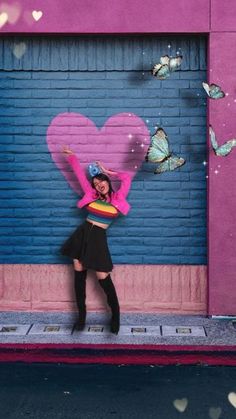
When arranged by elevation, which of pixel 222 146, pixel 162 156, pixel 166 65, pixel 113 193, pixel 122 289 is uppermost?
pixel 166 65

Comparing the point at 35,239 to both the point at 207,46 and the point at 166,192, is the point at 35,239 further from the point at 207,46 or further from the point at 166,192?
the point at 207,46

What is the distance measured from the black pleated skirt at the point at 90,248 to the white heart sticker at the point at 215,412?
7.69 ft

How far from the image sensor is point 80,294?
7.62 m

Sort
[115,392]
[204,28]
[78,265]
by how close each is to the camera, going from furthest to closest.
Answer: [204,28], [78,265], [115,392]

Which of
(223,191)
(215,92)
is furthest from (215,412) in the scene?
(215,92)

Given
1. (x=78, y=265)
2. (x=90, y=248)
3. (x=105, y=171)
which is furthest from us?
(x=105, y=171)

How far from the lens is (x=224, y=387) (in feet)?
19.2

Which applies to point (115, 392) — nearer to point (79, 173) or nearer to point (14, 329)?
point (14, 329)

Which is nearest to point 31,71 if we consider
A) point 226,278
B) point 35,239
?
point 35,239

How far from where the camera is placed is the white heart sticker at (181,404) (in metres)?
5.38

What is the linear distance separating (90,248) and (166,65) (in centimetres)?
236

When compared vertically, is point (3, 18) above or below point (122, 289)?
above

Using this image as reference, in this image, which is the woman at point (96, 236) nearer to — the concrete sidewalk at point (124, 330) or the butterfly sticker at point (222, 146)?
the concrete sidewalk at point (124, 330)

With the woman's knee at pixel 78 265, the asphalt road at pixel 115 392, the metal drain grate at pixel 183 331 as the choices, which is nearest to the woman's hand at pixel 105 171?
the woman's knee at pixel 78 265
